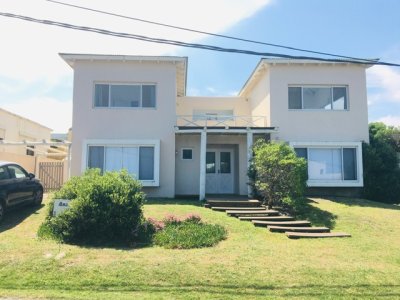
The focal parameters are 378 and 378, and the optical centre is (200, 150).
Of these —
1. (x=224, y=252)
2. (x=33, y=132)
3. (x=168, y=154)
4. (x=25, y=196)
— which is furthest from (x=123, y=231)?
(x=33, y=132)

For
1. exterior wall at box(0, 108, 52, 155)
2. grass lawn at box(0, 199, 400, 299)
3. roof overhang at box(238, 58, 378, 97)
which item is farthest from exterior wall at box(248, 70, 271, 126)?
exterior wall at box(0, 108, 52, 155)

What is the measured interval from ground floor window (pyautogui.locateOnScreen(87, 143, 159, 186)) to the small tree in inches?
201

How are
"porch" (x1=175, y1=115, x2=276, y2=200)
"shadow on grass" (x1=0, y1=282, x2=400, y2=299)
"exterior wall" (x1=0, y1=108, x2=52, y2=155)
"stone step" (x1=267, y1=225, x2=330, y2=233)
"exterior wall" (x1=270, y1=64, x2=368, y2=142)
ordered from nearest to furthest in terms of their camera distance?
"shadow on grass" (x1=0, y1=282, x2=400, y2=299) → "stone step" (x1=267, y1=225, x2=330, y2=233) → "porch" (x1=175, y1=115, x2=276, y2=200) → "exterior wall" (x1=270, y1=64, x2=368, y2=142) → "exterior wall" (x1=0, y1=108, x2=52, y2=155)

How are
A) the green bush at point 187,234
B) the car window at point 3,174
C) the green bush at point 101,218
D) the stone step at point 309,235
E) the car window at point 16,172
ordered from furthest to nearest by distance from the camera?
the car window at point 16,172 → the car window at point 3,174 → the stone step at point 309,235 → the green bush at point 101,218 → the green bush at point 187,234

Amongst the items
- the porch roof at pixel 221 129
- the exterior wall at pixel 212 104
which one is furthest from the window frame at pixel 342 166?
the exterior wall at pixel 212 104

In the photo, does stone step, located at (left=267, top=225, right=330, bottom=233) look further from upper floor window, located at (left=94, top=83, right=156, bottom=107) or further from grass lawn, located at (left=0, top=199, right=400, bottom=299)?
upper floor window, located at (left=94, top=83, right=156, bottom=107)

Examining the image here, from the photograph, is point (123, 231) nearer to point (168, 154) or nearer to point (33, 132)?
point (168, 154)

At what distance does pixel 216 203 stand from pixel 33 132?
18.6 metres

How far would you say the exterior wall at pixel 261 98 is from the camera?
1816 cm

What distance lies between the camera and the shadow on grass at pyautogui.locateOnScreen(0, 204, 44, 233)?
11.3 m

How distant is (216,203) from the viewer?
14.7 m

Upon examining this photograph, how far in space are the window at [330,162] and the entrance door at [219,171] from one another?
3.56m

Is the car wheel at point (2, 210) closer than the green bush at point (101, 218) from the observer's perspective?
No

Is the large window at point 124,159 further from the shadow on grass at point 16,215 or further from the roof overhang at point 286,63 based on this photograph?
the roof overhang at point 286,63
